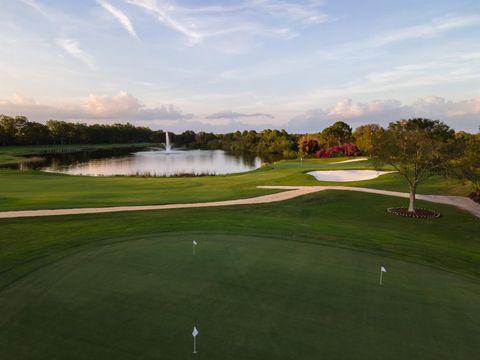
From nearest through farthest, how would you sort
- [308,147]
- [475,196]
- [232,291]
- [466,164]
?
1. [232,291]
2. [466,164]
3. [475,196]
4. [308,147]

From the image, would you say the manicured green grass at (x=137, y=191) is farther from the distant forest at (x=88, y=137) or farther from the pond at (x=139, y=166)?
the distant forest at (x=88, y=137)

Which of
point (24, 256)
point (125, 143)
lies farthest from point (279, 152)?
point (24, 256)

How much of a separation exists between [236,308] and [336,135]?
108075mm

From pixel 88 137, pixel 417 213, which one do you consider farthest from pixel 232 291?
pixel 88 137

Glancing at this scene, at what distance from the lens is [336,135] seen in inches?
4294

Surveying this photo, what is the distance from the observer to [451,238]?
52.8ft

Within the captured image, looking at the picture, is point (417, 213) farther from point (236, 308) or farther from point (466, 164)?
point (236, 308)

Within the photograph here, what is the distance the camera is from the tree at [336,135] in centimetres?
10769

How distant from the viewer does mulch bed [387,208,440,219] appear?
19.5m

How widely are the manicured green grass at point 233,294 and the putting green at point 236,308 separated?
0.03 metres

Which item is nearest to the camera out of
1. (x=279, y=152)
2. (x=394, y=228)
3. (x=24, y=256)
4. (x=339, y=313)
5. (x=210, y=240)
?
(x=339, y=313)

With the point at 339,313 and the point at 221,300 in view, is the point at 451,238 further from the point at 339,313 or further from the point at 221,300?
the point at 221,300

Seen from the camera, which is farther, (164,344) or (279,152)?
(279,152)

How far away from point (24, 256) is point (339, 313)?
30.2ft
